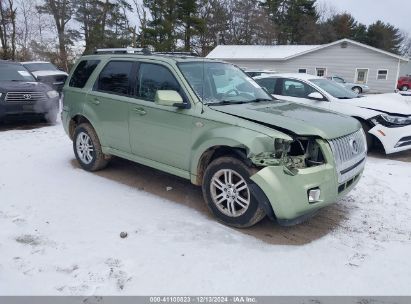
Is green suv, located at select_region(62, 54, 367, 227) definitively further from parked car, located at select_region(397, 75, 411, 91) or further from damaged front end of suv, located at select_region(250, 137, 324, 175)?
parked car, located at select_region(397, 75, 411, 91)

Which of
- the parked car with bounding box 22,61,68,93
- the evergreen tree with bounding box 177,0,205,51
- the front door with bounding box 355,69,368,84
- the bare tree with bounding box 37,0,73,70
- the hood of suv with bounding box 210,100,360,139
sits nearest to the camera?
the hood of suv with bounding box 210,100,360,139

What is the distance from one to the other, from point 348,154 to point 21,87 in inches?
336

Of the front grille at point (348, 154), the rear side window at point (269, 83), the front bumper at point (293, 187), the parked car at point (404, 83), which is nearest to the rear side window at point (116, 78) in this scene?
the front bumper at point (293, 187)

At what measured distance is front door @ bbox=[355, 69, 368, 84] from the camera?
3030 cm

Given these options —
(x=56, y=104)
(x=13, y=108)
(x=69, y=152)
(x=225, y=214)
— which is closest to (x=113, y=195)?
(x=225, y=214)

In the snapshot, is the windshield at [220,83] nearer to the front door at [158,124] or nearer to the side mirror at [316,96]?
the front door at [158,124]

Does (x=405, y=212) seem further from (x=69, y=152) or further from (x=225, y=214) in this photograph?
(x=69, y=152)

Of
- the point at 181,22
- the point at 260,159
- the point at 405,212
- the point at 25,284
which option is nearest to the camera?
the point at 25,284

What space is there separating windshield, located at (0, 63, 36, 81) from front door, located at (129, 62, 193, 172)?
6.82m

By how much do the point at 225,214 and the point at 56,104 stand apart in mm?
8018

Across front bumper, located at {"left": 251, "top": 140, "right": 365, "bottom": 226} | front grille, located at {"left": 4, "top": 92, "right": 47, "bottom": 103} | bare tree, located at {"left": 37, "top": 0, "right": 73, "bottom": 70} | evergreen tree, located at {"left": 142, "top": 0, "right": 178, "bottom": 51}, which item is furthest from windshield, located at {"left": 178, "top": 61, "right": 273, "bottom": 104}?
bare tree, located at {"left": 37, "top": 0, "right": 73, "bottom": 70}

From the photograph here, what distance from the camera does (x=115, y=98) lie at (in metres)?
5.28

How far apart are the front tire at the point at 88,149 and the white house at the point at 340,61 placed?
27995 millimetres

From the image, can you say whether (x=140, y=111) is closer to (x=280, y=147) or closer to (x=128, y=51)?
(x=128, y=51)
